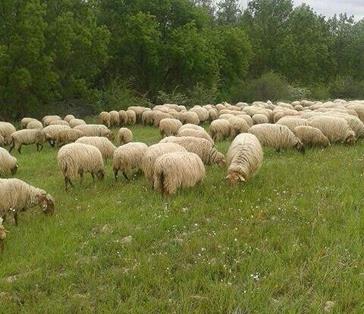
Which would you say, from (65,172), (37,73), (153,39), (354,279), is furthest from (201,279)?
(153,39)

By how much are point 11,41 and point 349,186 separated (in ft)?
72.0

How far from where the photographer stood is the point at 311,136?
14508mm

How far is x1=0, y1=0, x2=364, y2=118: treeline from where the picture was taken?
26422mm

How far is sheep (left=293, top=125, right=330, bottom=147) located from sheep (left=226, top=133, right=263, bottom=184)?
367cm

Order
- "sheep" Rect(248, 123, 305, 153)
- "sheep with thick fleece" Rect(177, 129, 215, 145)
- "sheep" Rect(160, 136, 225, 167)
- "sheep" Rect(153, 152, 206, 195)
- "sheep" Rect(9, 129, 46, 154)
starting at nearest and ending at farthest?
"sheep" Rect(153, 152, 206, 195)
"sheep" Rect(160, 136, 225, 167)
"sheep" Rect(248, 123, 305, 153)
"sheep with thick fleece" Rect(177, 129, 215, 145)
"sheep" Rect(9, 129, 46, 154)

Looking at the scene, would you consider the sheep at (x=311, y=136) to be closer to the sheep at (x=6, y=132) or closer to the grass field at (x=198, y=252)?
the grass field at (x=198, y=252)

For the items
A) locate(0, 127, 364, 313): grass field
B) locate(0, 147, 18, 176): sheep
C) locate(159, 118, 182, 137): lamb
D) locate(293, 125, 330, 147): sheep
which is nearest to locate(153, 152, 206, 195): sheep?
locate(0, 127, 364, 313): grass field

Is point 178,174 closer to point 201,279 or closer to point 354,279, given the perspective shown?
point 201,279

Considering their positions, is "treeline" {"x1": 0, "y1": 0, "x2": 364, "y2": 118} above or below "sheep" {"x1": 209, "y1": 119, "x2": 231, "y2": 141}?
above

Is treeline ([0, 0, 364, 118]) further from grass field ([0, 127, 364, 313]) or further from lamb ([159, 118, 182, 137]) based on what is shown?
grass field ([0, 127, 364, 313])

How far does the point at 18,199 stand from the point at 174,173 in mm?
2948

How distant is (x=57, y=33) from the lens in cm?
2797

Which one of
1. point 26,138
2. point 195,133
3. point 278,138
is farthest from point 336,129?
point 26,138

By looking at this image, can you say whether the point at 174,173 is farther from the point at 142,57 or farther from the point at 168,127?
the point at 142,57
